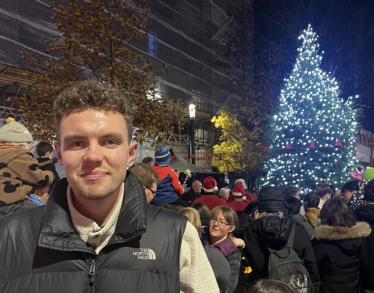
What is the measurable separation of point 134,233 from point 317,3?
90.3ft

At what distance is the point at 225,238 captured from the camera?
4004 mm

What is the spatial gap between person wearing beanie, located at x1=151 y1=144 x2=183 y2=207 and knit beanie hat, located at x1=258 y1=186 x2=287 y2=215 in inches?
48.1

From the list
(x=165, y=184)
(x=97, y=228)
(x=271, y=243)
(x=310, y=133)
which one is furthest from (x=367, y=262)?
(x=310, y=133)

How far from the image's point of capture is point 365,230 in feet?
14.7

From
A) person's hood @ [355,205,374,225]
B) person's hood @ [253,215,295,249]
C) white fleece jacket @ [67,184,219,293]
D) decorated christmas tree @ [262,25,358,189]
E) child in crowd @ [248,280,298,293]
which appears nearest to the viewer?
white fleece jacket @ [67,184,219,293]

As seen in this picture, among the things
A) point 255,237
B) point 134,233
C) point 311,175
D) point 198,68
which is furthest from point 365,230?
point 198,68

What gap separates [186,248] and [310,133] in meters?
15.5

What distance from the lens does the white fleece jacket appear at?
1529mm

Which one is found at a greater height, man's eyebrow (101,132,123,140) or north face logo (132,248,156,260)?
man's eyebrow (101,132,123,140)

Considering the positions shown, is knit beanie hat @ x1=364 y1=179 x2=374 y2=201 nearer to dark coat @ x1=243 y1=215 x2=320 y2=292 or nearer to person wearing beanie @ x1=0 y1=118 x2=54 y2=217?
dark coat @ x1=243 y1=215 x2=320 y2=292

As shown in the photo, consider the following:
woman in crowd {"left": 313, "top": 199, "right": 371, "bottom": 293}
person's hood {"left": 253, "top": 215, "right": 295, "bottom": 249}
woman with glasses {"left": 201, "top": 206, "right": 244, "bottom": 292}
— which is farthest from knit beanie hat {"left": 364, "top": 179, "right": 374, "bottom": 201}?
woman with glasses {"left": 201, "top": 206, "right": 244, "bottom": 292}

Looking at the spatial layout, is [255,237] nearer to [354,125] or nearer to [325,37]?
[354,125]

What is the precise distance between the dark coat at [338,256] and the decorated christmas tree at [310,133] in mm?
11541

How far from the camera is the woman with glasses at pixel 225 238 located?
12.2 ft
